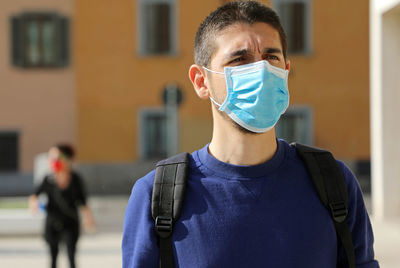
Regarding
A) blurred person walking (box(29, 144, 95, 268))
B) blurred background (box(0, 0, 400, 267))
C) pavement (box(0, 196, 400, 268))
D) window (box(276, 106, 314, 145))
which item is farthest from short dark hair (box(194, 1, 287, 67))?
window (box(276, 106, 314, 145))

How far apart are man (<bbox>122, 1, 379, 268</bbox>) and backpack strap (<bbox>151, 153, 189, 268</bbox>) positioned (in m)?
0.03

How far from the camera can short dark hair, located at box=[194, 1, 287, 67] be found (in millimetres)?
2059

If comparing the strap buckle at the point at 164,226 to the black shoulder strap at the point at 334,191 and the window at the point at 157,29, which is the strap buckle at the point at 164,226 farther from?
the window at the point at 157,29

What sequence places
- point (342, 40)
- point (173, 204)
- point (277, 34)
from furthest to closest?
point (342, 40), point (277, 34), point (173, 204)

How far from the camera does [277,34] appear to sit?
2.07 meters

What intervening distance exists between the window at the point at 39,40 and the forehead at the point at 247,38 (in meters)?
18.5

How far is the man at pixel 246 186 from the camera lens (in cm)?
189

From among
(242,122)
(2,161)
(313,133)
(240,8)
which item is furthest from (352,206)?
(2,161)

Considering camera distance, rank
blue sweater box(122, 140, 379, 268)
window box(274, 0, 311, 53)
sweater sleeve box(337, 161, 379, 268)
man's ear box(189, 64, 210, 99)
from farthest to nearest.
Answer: window box(274, 0, 311, 53) < man's ear box(189, 64, 210, 99) < sweater sleeve box(337, 161, 379, 268) < blue sweater box(122, 140, 379, 268)

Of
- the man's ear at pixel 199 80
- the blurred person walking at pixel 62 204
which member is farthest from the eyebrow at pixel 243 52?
the blurred person walking at pixel 62 204

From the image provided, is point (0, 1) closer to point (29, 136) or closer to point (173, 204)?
point (29, 136)

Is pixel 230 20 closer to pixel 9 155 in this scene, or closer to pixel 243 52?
pixel 243 52

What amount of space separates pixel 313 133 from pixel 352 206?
715 inches

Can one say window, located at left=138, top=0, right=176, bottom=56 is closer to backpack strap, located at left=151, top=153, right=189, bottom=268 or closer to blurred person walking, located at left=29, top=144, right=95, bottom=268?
blurred person walking, located at left=29, top=144, right=95, bottom=268
